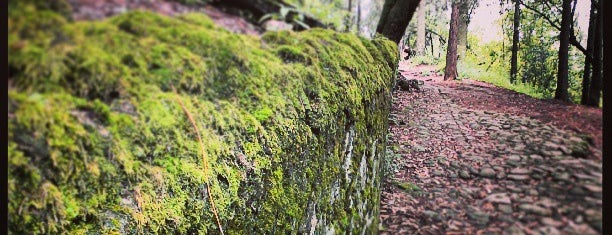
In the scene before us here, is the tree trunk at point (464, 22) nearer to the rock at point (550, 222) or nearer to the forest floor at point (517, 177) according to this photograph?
the forest floor at point (517, 177)

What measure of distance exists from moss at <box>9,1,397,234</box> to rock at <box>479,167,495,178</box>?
1385 mm

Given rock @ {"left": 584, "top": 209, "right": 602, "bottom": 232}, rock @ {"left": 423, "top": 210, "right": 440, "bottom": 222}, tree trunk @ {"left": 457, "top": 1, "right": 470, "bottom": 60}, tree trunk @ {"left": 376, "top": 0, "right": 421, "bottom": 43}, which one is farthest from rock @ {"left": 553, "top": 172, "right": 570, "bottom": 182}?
tree trunk @ {"left": 376, "top": 0, "right": 421, "bottom": 43}

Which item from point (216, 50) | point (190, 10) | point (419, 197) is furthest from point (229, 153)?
point (419, 197)

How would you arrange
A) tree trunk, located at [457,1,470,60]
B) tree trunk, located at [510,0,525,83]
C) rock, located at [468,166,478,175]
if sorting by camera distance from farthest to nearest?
tree trunk, located at [457,1,470,60] < tree trunk, located at [510,0,525,83] < rock, located at [468,166,478,175]

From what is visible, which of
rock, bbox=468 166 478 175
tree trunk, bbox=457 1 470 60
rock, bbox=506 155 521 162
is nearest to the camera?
rock, bbox=506 155 521 162

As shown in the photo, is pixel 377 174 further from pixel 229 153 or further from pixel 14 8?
pixel 14 8

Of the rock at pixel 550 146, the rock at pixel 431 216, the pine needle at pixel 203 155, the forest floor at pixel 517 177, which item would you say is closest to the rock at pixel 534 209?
the forest floor at pixel 517 177

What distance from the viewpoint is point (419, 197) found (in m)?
1.70

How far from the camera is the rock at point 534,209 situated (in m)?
1.03

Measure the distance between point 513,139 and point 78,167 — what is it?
2.02 meters

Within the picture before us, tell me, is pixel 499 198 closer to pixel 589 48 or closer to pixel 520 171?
pixel 520 171

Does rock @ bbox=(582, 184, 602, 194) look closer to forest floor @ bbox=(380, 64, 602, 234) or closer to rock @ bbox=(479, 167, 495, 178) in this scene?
forest floor @ bbox=(380, 64, 602, 234)

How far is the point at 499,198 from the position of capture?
1.17 metres

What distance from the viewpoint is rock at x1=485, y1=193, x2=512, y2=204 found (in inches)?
44.8
